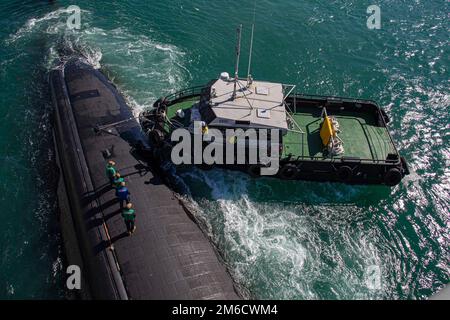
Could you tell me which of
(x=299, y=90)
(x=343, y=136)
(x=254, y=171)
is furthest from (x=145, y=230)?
(x=299, y=90)

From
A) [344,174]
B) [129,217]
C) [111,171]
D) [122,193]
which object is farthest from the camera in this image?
[344,174]

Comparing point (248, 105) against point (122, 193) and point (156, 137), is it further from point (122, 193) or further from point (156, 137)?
point (122, 193)

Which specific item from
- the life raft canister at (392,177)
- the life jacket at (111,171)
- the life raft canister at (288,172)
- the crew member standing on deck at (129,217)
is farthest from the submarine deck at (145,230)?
the life raft canister at (392,177)

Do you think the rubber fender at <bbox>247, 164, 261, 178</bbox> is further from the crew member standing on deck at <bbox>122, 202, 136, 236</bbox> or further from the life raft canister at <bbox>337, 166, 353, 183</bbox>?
the crew member standing on deck at <bbox>122, 202, 136, 236</bbox>

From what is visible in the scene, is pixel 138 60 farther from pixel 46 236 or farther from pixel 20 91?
pixel 46 236

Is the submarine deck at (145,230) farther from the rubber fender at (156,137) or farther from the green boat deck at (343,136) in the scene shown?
the green boat deck at (343,136)

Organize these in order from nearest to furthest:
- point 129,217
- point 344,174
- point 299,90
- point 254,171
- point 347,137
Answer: point 129,217, point 344,174, point 254,171, point 347,137, point 299,90
